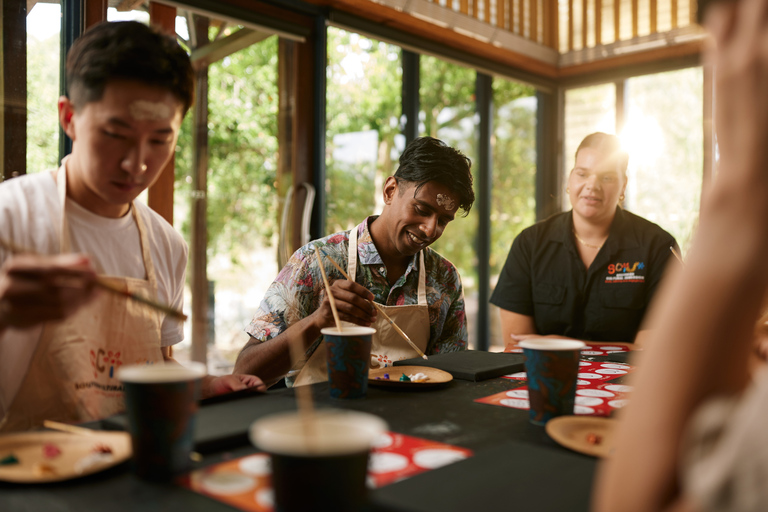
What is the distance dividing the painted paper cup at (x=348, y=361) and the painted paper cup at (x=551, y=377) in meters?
0.37

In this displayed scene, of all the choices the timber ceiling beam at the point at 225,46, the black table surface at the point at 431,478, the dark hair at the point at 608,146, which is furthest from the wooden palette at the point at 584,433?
the timber ceiling beam at the point at 225,46

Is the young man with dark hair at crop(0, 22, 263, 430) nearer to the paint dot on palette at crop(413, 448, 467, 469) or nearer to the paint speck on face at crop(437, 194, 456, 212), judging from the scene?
the paint dot on palette at crop(413, 448, 467, 469)

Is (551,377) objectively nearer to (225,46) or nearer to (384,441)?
(384,441)

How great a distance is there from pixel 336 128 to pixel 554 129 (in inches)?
97.2

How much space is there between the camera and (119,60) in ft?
4.50

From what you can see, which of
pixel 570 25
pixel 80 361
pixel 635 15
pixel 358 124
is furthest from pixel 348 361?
pixel 570 25

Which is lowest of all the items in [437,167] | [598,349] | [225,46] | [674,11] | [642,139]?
[598,349]

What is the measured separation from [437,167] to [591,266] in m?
1.15

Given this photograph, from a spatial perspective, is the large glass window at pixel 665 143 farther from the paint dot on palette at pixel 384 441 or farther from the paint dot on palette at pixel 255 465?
the paint dot on palette at pixel 255 465

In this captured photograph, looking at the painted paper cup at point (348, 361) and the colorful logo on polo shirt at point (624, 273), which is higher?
the colorful logo on polo shirt at point (624, 273)

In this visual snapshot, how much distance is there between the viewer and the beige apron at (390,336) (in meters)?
2.11

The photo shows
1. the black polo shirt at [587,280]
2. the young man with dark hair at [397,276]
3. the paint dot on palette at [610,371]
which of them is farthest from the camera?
the black polo shirt at [587,280]

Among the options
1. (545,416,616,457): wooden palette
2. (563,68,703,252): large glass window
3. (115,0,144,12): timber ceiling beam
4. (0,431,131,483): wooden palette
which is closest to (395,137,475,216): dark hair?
(545,416,616,457): wooden palette

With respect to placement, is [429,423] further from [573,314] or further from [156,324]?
[573,314]
